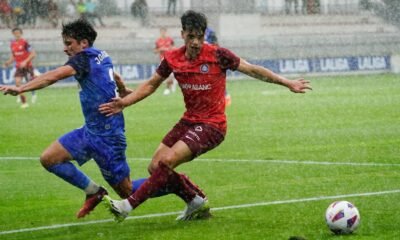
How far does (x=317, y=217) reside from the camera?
34.6 ft

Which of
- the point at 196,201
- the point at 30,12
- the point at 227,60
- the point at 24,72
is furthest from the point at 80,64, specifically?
the point at 30,12

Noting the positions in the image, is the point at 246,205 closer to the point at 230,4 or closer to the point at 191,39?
the point at 191,39

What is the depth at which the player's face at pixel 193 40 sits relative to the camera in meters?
10.4

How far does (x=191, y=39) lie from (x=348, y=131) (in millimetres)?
10352

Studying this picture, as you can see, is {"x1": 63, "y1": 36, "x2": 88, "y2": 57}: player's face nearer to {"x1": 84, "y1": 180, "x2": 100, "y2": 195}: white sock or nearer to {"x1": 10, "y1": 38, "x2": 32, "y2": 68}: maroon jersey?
{"x1": 84, "y1": 180, "x2": 100, "y2": 195}: white sock

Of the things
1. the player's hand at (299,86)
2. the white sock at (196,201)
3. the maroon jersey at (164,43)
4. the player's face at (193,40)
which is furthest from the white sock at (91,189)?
the maroon jersey at (164,43)

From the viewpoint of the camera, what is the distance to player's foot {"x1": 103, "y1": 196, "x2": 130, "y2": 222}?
9.91 m

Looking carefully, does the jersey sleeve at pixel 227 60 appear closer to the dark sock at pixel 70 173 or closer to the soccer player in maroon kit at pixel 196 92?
the soccer player in maroon kit at pixel 196 92

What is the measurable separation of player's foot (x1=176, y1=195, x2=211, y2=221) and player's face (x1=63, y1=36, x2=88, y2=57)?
1.97 metres

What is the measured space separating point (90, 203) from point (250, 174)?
4.13m

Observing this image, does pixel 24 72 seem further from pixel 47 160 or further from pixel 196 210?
pixel 196 210

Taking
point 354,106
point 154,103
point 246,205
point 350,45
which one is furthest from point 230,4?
point 246,205

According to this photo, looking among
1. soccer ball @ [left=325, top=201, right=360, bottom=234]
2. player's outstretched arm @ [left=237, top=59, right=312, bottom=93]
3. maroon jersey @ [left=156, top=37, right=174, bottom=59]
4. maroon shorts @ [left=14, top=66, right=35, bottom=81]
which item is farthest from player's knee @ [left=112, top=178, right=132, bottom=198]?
maroon jersey @ [left=156, top=37, right=174, bottom=59]

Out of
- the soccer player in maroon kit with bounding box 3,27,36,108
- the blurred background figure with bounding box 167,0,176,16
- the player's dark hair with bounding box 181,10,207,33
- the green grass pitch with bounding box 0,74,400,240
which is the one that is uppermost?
the player's dark hair with bounding box 181,10,207,33
